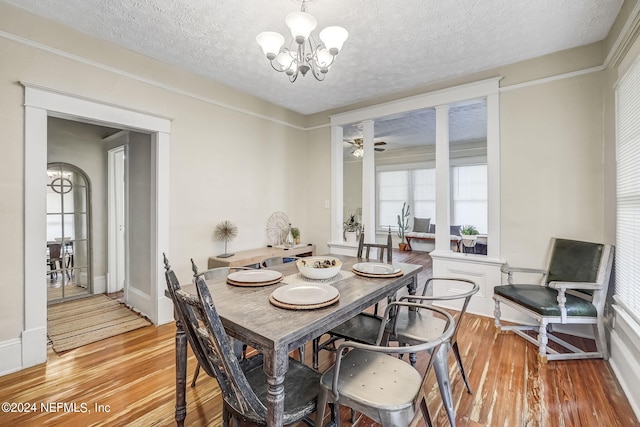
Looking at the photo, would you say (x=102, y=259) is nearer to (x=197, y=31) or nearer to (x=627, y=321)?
(x=197, y=31)

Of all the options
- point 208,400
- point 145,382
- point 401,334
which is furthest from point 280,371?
point 145,382

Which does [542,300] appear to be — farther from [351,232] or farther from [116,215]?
[116,215]

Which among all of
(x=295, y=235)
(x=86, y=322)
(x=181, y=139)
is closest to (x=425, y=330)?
(x=295, y=235)

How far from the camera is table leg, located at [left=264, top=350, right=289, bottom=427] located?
114cm

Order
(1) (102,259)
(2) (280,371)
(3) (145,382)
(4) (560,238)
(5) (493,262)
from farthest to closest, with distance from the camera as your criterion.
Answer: (1) (102,259)
(5) (493,262)
(4) (560,238)
(3) (145,382)
(2) (280,371)

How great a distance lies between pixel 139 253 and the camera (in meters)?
3.42

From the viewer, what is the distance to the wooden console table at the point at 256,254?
3341 millimetres

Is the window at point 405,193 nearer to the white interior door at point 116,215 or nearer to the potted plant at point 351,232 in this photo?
the potted plant at point 351,232

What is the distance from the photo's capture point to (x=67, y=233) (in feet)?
13.1

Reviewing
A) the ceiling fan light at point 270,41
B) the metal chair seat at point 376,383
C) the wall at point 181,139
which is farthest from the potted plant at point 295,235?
the metal chair seat at point 376,383

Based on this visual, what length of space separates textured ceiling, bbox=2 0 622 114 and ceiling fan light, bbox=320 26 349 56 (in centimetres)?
47

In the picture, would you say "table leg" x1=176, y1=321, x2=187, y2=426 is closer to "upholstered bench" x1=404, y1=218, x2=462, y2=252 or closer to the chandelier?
the chandelier

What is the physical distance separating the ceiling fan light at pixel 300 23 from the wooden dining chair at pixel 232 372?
1563 mm

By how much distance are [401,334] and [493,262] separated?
1896mm
